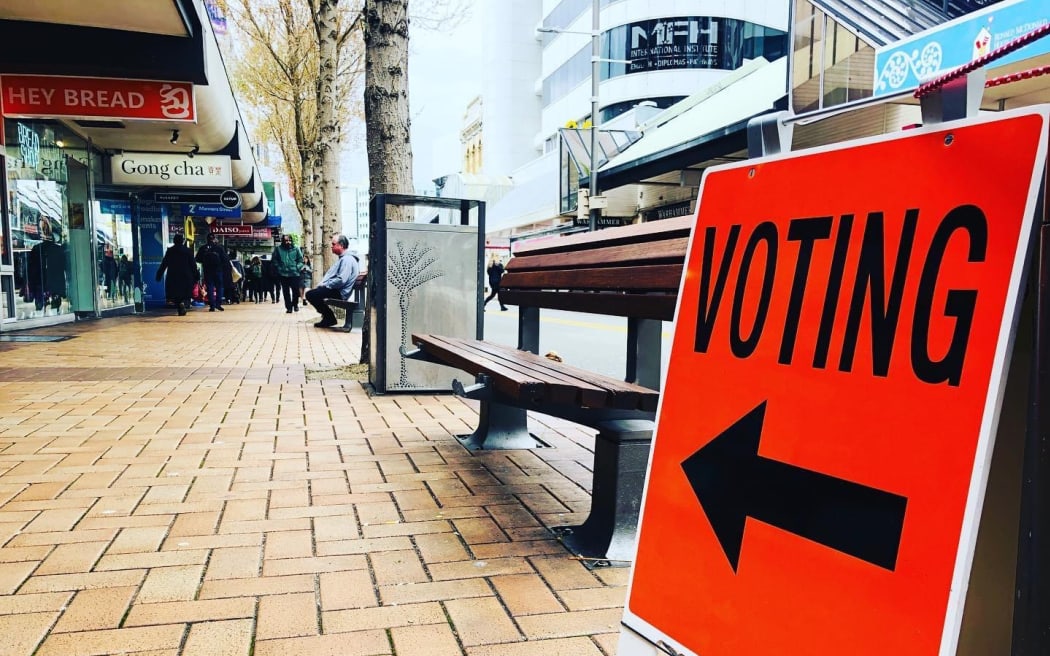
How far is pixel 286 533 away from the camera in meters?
2.91

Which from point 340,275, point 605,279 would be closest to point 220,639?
point 605,279

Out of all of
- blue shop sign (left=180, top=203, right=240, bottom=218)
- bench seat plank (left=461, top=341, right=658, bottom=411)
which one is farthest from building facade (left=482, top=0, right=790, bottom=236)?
bench seat plank (left=461, top=341, right=658, bottom=411)

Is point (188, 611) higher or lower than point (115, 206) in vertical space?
lower

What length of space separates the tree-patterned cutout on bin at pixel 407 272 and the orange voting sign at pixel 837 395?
428cm

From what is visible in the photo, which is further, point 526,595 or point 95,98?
point 95,98

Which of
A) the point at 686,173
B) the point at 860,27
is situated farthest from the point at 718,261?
the point at 686,173

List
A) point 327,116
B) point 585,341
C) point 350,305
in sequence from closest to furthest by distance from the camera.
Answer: point 585,341
point 350,305
point 327,116

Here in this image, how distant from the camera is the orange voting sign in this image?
1.15m

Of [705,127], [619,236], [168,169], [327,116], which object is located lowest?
[619,236]

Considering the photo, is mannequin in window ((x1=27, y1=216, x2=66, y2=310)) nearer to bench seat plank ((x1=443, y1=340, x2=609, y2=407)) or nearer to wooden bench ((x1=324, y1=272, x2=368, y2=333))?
wooden bench ((x1=324, y1=272, x2=368, y2=333))

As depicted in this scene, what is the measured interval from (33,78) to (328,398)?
6.83 meters

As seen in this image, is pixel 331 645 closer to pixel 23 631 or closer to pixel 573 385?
pixel 23 631

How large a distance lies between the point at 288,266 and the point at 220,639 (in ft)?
59.7

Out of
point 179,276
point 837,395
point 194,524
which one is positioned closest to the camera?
point 837,395
